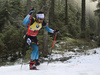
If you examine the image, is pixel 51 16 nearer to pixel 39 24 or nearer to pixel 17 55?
pixel 17 55

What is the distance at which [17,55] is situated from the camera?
1055 cm

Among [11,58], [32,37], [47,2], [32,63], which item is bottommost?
[11,58]

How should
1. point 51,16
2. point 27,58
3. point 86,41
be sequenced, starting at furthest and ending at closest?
point 51,16, point 86,41, point 27,58

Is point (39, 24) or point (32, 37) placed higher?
point (39, 24)

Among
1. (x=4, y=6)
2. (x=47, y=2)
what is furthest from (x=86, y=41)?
(x=4, y=6)

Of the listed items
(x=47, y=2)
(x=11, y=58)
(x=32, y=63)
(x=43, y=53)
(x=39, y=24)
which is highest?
(x=47, y=2)

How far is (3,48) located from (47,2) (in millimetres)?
4726

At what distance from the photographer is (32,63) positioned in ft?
15.5

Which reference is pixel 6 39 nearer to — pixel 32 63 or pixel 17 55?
pixel 17 55

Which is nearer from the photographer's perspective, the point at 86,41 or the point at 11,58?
the point at 11,58

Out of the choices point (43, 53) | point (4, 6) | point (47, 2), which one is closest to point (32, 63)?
point (43, 53)

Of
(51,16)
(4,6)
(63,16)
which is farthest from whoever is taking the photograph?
(63,16)

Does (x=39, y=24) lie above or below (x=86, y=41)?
above

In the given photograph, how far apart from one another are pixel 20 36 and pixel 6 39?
3.74ft
